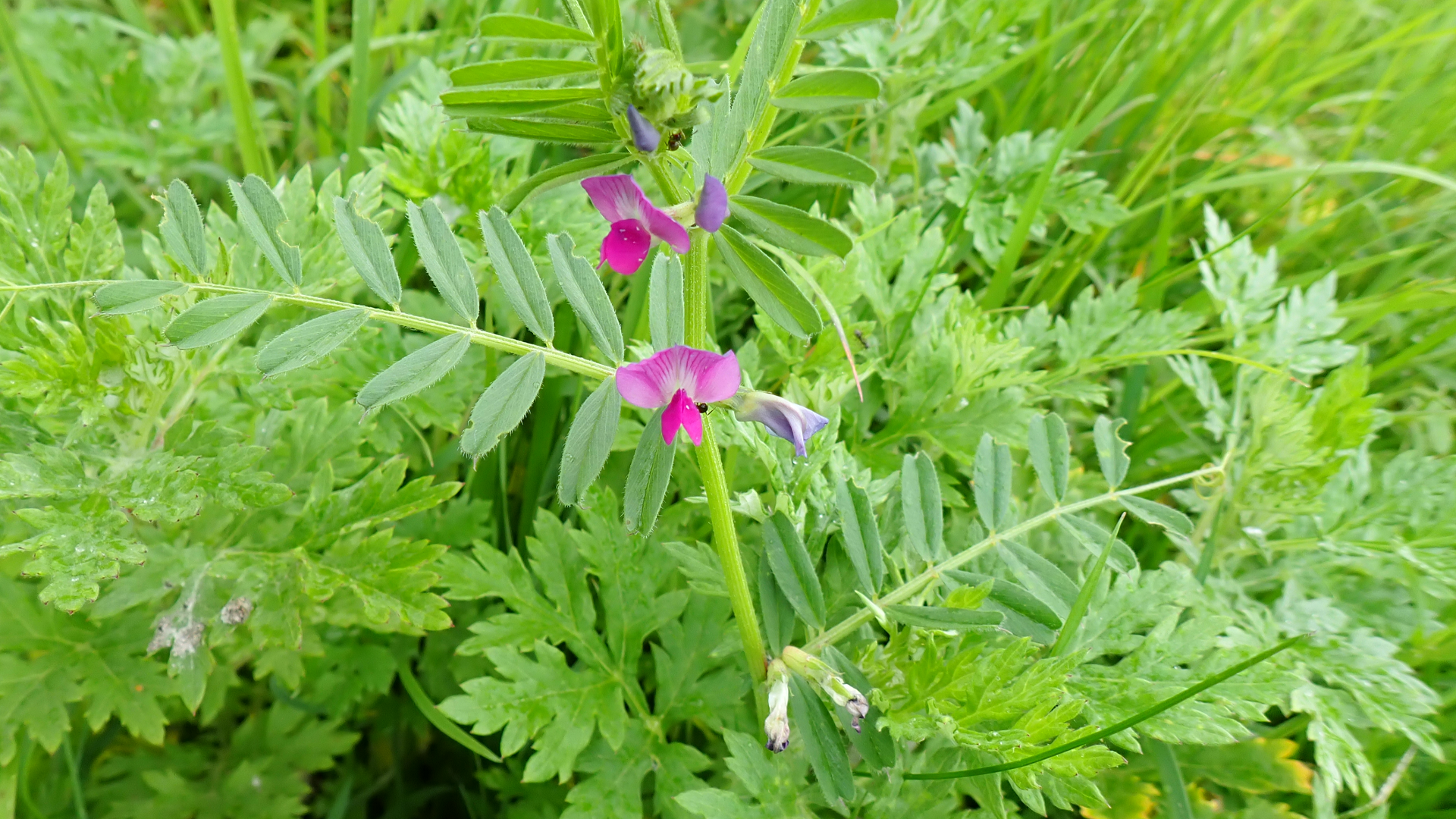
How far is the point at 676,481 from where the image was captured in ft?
5.18

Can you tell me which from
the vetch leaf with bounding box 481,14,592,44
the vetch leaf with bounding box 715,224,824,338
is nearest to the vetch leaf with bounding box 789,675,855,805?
the vetch leaf with bounding box 715,224,824,338

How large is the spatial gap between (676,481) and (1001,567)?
21.7 inches

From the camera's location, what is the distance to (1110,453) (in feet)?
4.47

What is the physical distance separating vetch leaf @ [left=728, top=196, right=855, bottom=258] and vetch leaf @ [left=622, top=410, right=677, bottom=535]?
0.75 feet

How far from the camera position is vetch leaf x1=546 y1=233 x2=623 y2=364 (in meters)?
1.03

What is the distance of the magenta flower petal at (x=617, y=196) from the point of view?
2.91 ft

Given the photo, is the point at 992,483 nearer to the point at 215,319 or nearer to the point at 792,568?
the point at 792,568

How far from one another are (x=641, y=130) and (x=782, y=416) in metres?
0.33

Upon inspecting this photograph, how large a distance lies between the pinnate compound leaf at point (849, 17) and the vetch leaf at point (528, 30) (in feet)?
Answer: 0.79

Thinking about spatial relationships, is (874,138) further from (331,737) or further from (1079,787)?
(331,737)

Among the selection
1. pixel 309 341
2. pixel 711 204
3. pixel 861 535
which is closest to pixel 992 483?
pixel 861 535

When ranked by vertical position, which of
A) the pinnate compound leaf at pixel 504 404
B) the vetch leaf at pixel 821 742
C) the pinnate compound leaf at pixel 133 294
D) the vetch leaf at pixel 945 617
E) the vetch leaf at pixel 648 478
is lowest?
the vetch leaf at pixel 821 742

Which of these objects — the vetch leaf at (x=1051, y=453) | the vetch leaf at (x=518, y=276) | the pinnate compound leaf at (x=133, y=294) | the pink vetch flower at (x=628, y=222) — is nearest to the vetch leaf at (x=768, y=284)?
the pink vetch flower at (x=628, y=222)

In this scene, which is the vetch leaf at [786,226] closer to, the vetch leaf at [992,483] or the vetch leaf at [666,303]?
the vetch leaf at [666,303]
